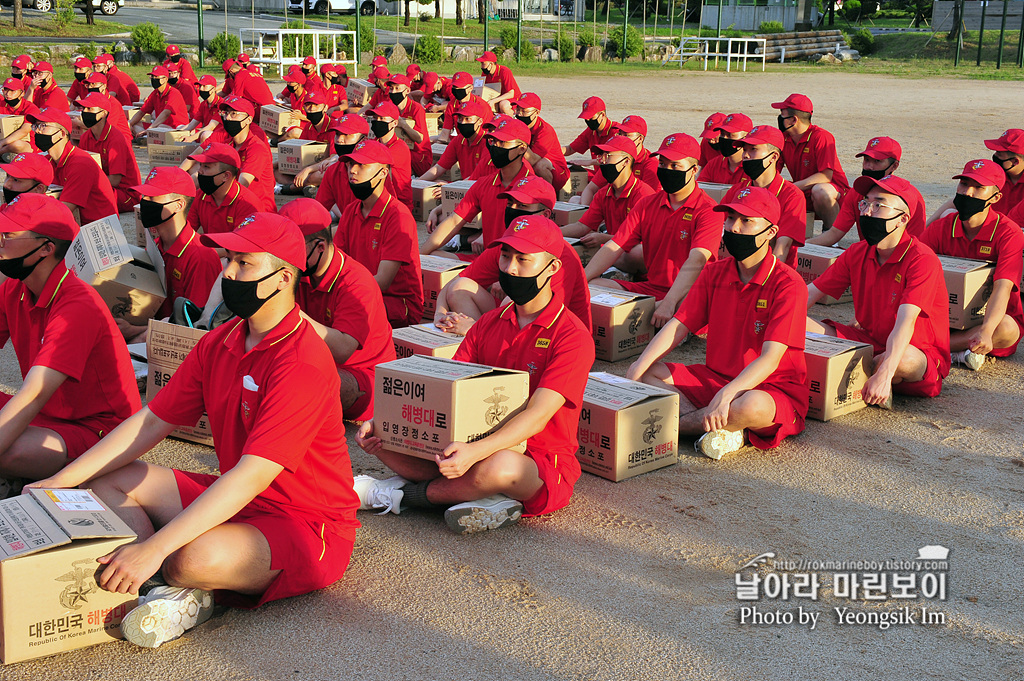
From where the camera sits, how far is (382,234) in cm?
741

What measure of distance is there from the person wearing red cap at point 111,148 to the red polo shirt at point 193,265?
4.85 m

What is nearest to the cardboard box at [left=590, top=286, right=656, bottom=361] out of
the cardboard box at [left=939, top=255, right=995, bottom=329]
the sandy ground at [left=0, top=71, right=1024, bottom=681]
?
the sandy ground at [left=0, top=71, right=1024, bottom=681]

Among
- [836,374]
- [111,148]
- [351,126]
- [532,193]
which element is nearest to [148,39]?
[111,148]

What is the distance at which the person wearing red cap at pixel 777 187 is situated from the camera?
8.51m

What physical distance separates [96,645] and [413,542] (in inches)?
57.1

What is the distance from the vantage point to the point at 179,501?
421 cm

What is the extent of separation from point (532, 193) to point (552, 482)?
3.02 m

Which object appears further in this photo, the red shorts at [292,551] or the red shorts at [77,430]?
the red shorts at [77,430]

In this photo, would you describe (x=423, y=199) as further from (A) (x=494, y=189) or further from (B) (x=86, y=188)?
(B) (x=86, y=188)

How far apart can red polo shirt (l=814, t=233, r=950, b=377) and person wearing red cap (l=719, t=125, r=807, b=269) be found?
1.59m

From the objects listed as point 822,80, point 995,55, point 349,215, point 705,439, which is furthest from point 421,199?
point 995,55

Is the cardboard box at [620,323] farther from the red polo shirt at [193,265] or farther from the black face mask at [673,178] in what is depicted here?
the red polo shirt at [193,265]

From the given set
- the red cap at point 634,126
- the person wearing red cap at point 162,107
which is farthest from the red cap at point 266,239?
the person wearing red cap at point 162,107

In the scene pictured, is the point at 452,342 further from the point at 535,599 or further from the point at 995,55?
the point at 995,55
